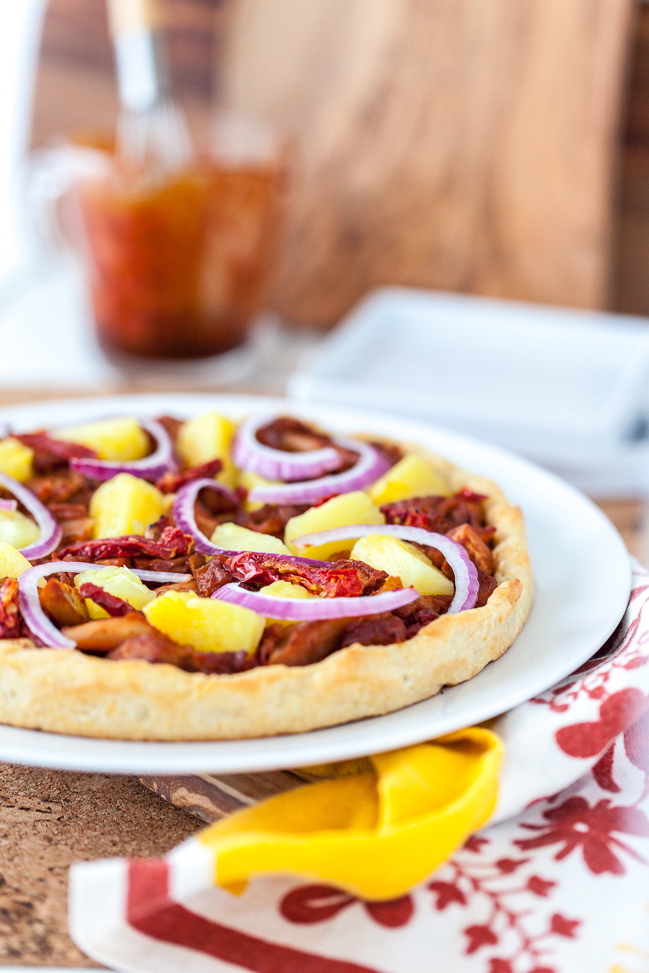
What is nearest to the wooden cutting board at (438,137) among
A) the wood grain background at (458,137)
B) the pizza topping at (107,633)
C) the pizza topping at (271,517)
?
the wood grain background at (458,137)

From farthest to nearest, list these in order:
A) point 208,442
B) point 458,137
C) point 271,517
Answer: point 458,137 < point 208,442 < point 271,517

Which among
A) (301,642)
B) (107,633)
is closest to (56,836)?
(107,633)

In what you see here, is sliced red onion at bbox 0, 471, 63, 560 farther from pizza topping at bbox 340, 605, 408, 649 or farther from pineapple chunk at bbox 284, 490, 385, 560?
pizza topping at bbox 340, 605, 408, 649

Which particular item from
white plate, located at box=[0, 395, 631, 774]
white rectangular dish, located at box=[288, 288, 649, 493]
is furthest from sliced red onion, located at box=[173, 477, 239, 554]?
white rectangular dish, located at box=[288, 288, 649, 493]

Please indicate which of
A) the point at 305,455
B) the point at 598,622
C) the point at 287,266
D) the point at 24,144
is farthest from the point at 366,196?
the point at 598,622

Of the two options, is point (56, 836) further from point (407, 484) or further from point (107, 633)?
point (407, 484)

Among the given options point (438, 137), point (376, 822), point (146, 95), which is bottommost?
point (376, 822)

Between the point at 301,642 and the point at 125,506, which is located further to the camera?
the point at 125,506

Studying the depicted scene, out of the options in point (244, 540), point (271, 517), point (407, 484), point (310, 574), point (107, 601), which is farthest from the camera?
point (407, 484)
